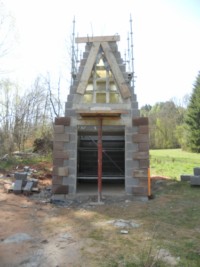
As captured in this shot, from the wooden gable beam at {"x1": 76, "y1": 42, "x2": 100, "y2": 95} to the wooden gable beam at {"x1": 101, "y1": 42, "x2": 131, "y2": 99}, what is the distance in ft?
1.04

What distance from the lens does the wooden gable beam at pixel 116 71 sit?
962 centimetres

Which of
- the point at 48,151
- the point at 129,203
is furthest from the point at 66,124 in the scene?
the point at 48,151

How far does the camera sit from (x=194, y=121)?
102ft

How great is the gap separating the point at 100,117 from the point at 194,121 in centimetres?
2480

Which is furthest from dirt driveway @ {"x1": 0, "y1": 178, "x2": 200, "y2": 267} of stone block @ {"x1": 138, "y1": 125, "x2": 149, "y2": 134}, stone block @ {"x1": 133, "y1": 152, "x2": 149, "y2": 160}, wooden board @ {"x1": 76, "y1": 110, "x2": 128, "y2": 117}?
wooden board @ {"x1": 76, "y1": 110, "x2": 128, "y2": 117}

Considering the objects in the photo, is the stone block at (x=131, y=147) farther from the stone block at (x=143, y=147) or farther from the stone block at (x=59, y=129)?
the stone block at (x=59, y=129)

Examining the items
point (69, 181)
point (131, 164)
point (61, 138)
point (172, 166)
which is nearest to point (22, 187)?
point (69, 181)

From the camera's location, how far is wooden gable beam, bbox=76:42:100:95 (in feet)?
31.9

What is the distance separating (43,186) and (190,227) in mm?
6841

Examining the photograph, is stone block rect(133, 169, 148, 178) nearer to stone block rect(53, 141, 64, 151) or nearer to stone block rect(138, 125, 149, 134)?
stone block rect(138, 125, 149, 134)

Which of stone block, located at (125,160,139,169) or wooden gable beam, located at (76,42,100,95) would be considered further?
wooden gable beam, located at (76,42,100,95)

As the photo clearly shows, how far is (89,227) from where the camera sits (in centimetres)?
609

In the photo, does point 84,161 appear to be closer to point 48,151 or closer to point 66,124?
point 66,124

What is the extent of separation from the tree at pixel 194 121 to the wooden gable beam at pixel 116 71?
2294 cm
